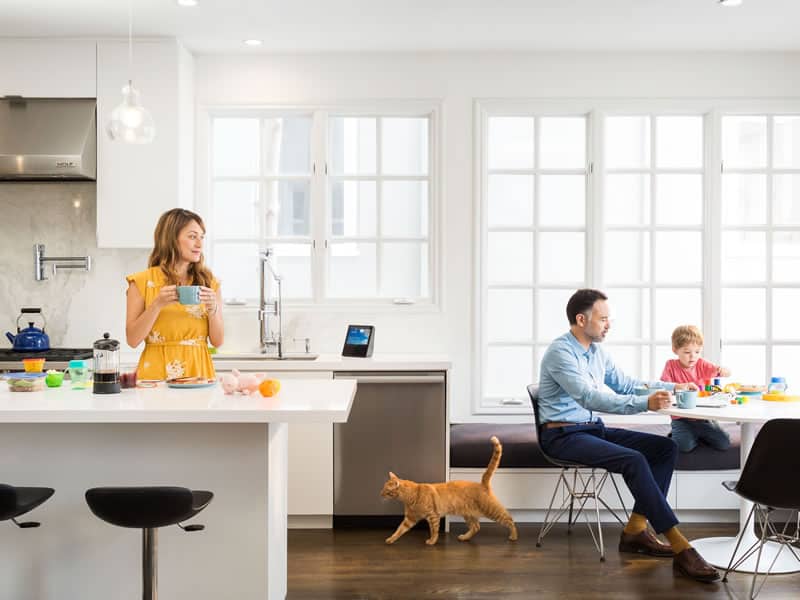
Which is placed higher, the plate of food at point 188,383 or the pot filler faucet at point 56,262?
the pot filler faucet at point 56,262

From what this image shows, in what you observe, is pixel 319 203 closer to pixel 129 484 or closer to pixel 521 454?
pixel 521 454

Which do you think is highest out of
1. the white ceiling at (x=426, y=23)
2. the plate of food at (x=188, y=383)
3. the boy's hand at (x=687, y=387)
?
the white ceiling at (x=426, y=23)

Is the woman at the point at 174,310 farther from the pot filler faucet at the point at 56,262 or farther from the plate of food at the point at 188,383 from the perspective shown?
the pot filler faucet at the point at 56,262

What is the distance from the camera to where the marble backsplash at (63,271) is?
5227 mm

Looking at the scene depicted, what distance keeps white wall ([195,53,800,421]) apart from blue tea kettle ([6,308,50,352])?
1115 millimetres

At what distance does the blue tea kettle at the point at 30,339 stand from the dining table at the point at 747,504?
3538 millimetres

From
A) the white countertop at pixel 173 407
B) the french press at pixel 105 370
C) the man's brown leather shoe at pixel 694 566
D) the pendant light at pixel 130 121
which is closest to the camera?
the white countertop at pixel 173 407

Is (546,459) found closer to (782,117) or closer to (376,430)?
(376,430)

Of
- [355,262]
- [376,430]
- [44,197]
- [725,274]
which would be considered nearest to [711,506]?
[725,274]

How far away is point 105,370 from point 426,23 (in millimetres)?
2717

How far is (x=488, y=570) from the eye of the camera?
153 inches

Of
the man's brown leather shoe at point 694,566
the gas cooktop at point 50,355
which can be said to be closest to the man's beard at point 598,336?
the man's brown leather shoe at point 694,566

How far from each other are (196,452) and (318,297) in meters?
2.44

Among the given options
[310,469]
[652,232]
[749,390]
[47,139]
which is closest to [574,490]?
[749,390]
